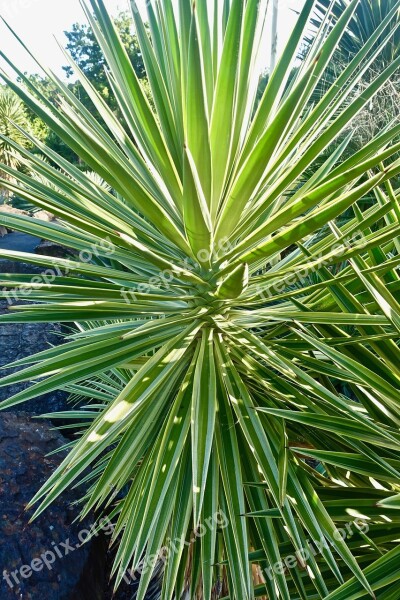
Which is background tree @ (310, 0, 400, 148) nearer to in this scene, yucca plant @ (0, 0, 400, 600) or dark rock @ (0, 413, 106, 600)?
yucca plant @ (0, 0, 400, 600)

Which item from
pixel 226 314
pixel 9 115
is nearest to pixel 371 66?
pixel 226 314

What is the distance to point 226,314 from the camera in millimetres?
1751

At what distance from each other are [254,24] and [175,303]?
2.91 feet

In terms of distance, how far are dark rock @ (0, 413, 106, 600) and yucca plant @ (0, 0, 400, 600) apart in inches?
37.1

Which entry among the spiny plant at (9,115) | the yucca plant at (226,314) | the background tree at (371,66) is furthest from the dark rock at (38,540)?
the spiny plant at (9,115)

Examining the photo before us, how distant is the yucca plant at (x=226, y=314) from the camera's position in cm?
128

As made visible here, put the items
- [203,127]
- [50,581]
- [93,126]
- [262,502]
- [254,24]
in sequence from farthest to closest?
[50,581] < [93,126] < [262,502] < [254,24] < [203,127]

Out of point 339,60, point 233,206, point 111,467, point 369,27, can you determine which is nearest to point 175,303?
point 233,206

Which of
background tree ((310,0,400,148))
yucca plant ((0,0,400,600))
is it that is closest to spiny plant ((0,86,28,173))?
background tree ((310,0,400,148))

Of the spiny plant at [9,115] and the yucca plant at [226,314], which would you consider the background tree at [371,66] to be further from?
the spiny plant at [9,115]

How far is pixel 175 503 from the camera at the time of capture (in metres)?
1.56

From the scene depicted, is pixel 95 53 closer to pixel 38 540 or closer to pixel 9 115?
pixel 9 115

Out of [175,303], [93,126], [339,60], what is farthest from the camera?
[339,60]

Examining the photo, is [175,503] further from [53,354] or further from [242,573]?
[53,354]
